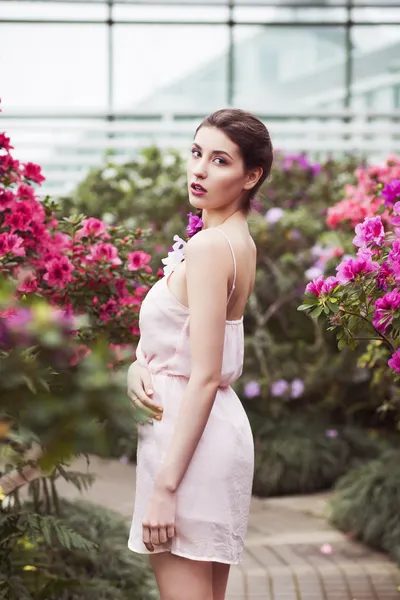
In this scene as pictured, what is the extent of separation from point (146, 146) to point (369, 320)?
228 inches

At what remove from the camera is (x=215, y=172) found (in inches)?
84.4

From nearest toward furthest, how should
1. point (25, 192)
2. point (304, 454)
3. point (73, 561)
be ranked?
point (25, 192) → point (73, 561) → point (304, 454)

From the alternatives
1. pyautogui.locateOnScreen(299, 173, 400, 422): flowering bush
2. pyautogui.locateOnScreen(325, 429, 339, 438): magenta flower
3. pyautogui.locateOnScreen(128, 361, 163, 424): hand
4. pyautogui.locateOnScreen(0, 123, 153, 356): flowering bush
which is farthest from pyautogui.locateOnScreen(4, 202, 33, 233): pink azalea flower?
pyautogui.locateOnScreen(325, 429, 339, 438): magenta flower

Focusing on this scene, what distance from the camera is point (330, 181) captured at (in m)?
7.57

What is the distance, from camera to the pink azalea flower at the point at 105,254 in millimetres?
3342

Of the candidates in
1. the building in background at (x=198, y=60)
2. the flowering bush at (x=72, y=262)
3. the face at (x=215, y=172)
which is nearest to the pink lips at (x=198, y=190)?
the face at (x=215, y=172)

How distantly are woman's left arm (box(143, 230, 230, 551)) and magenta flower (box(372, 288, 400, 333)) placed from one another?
2.04ft

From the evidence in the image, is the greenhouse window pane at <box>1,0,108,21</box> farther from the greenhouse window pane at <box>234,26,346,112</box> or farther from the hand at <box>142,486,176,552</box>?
the hand at <box>142,486,176,552</box>

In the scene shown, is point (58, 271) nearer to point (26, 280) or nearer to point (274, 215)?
point (26, 280)

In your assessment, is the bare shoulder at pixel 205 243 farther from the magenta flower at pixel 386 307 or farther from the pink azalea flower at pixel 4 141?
the pink azalea flower at pixel 4 141

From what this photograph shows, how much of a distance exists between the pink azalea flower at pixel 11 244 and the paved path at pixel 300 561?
4.21ft

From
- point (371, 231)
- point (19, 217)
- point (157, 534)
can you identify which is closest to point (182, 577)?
point (157, 534)

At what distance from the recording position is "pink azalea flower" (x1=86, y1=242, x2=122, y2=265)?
3342mm

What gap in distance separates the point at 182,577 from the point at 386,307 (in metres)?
0.86
